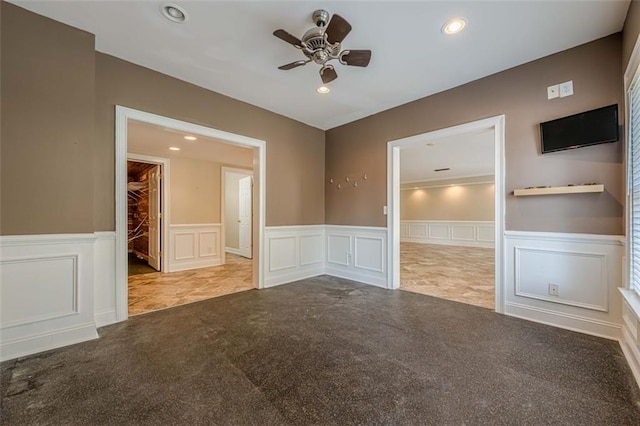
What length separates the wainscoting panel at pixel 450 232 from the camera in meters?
8.46

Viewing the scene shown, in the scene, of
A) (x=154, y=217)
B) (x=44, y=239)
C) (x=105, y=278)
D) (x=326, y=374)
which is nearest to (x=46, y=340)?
(x=105, y=278)

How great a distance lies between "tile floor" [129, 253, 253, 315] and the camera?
3161mm

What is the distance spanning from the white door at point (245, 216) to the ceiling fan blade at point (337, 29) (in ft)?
16.6

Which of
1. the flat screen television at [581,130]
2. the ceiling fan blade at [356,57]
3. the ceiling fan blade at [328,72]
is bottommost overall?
the flat screen television at [581,130]

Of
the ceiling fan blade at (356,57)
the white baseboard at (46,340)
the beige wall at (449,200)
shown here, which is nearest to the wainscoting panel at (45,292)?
the white baseboard at (46,340)

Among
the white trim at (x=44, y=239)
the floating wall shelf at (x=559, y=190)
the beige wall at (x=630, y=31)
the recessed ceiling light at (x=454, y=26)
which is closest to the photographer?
the beige wall at (x=630, y=31)

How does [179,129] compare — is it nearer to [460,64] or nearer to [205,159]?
[205,159]

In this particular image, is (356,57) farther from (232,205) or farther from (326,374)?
(232,205)

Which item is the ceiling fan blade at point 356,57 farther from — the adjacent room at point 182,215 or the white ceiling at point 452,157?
the adjacent room at point 182,215

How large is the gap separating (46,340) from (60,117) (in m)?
1.78

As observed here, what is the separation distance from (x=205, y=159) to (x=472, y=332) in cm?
554

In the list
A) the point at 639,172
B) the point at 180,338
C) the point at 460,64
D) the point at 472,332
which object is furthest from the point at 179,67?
the point at 639,172

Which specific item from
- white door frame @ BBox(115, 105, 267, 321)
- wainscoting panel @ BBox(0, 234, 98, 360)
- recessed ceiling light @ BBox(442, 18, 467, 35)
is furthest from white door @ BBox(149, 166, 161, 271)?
recessed ceiling light @ BBox(442, 18, 467, 35)

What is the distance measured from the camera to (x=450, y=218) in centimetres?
941
